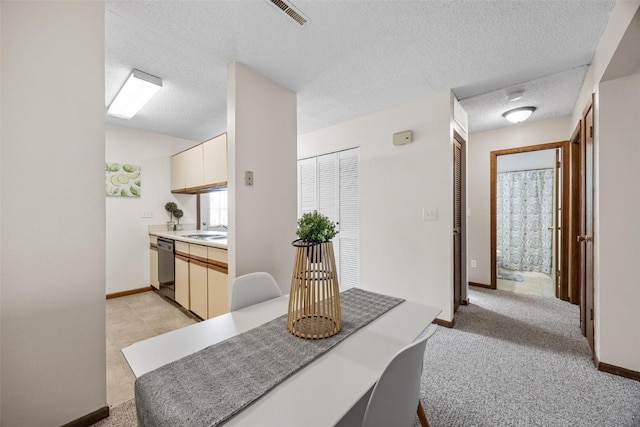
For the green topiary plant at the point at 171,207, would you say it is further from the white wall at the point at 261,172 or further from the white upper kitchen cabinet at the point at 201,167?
the white wall at the point at 261,172

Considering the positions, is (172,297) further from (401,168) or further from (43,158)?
(401,168)

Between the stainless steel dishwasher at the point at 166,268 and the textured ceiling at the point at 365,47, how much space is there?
5.74ft

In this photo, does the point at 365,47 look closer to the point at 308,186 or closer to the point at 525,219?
the point at 308,186

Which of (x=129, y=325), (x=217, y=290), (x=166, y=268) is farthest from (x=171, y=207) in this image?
(x=217, y=290)

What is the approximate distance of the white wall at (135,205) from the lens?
3.63 metres

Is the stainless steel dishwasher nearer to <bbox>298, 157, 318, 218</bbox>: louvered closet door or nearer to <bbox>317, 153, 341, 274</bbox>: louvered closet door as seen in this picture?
<bbox>298, 157, 318, 218</bbox>: louvered closet door

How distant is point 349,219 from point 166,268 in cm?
249

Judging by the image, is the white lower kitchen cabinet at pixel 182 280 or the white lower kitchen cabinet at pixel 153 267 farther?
the white lower kitchen cabinet at pixel 153 267

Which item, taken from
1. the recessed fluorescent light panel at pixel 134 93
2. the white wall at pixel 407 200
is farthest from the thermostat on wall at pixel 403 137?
the recessed fluorescent light panel at pixel 134 93

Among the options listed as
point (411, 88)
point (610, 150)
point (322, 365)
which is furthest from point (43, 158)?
point (610, 150)

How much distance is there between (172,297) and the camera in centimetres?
330

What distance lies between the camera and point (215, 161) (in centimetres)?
307

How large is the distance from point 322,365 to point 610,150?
246 centimetres

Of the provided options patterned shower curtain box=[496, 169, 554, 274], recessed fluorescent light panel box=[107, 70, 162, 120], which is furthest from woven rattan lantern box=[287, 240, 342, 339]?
patterned shower curtain box=[496, 169, 554, 274]
